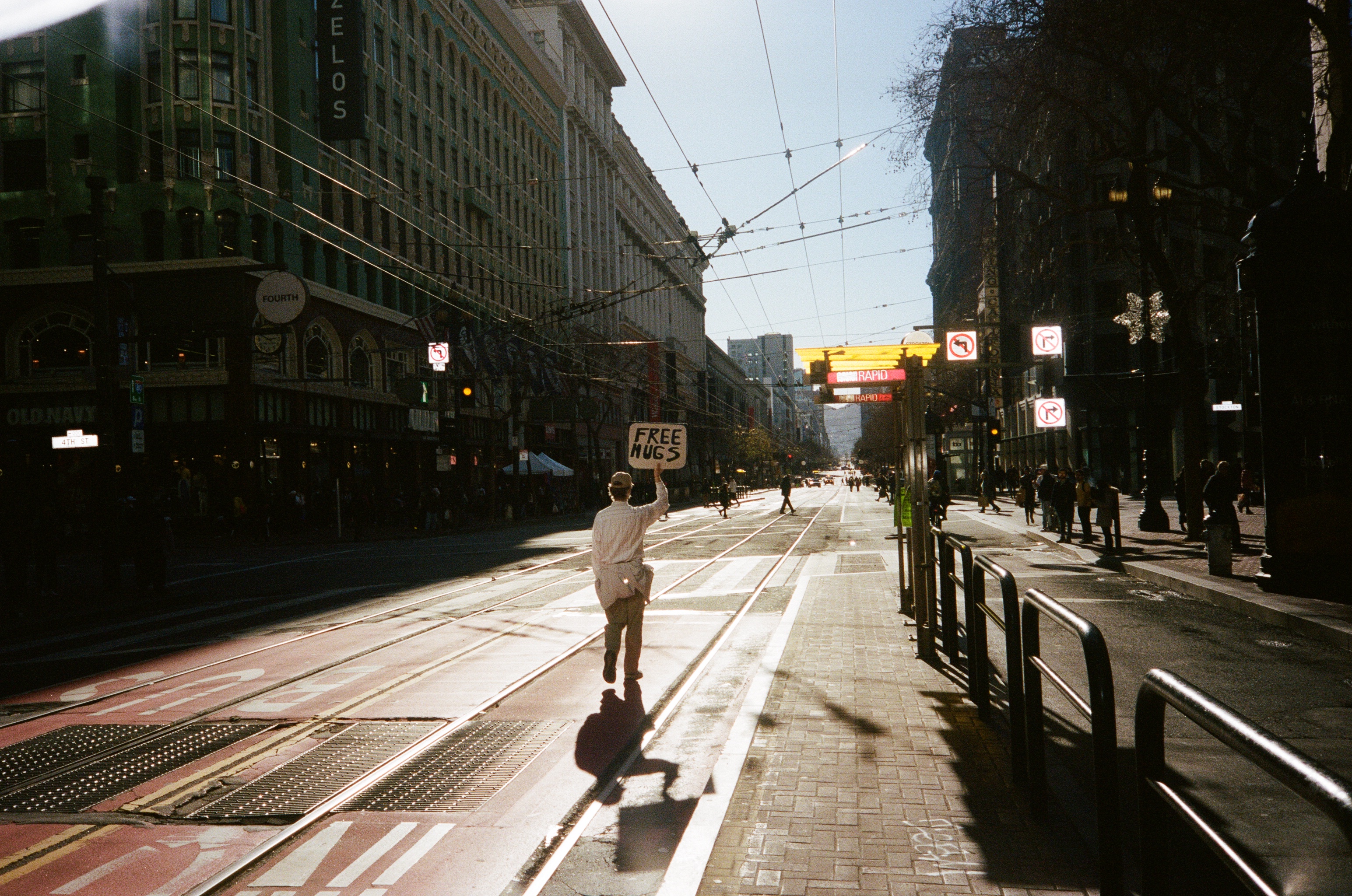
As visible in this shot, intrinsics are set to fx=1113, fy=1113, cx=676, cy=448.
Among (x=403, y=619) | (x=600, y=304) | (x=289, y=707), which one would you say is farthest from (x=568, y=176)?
(x=289, y=707)

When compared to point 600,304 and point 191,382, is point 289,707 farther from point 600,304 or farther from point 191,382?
point 191,382

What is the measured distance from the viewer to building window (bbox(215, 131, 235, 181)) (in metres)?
36.7

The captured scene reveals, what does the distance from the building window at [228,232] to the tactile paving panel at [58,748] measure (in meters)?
31.8

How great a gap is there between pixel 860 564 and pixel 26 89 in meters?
32.8

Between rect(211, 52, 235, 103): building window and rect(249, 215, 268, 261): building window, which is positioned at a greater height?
rect(211, 52, 235, 103): building window

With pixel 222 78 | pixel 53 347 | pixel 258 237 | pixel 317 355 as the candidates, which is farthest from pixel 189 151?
pixel 317 355

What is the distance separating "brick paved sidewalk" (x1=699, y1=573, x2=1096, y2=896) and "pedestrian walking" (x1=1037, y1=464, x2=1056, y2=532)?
20787mm

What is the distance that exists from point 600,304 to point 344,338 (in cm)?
1670

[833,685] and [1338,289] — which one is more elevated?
[1338,289]

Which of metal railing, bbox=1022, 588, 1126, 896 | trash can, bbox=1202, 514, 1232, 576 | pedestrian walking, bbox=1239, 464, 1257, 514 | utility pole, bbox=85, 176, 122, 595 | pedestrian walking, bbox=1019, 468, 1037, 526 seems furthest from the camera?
pedestrian walking, bbox=1019, 468, 1037, 526

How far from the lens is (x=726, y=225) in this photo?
23438mm

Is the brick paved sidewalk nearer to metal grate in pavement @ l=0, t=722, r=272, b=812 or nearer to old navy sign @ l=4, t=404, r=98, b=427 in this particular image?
metal grate in pavement @ l=0, t=722, r=272, b=812

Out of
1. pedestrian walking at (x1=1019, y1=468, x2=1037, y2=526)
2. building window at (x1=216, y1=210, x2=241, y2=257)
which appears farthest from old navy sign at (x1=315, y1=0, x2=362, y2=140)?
pedestrian walking at (x1=1019, y1=468, x2=1037, y2=526)

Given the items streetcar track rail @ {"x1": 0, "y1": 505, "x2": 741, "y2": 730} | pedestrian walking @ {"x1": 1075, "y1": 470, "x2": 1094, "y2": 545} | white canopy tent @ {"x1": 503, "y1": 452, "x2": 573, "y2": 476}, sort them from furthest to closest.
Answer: white canopy tent @ {"x1": 503, "y1": 452, "x2": 573, "y2": 476} → pedestrian walking @ {"x1": 1075, "y1": 470, "x2": 1094, "y2": 545} → streetcar track rail @ {"x1": 0, "y1": 505, "x2": 741, "y2": 730}
